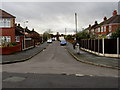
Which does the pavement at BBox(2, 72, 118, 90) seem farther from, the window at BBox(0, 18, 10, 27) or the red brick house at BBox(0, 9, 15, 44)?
the window at BBox(0, 18, 10, 27)

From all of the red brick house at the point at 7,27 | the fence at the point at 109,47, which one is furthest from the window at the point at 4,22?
the fence at the point at 109,47

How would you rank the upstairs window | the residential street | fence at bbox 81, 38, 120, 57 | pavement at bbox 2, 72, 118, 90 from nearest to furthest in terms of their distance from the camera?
pavement at bbox 2, 72, 118, 90 → the residential street → fence at bbox 81, 38, 120, 57 → the upstairs window

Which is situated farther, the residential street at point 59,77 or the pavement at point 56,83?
the residential street at point 59,77

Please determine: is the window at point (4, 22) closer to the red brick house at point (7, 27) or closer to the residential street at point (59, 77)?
the red brick house at point (7, 27)

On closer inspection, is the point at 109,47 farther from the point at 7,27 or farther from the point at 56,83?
the point at 7,27

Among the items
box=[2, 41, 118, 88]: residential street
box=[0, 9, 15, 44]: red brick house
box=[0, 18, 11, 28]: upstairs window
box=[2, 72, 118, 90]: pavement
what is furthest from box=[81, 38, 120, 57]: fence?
box=[0, 18, 11, 28]: upstairs window

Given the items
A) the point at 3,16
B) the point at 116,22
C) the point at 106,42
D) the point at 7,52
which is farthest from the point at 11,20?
the point at 116,22

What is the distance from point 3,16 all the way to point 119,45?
25982 mm

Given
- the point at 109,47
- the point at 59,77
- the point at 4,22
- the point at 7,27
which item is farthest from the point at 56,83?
the point at 4,22

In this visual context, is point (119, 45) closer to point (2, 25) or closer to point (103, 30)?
point (2, 25)

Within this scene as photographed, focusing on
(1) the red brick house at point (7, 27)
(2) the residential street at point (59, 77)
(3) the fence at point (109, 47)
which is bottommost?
(2) the residential street at point (59, 77)

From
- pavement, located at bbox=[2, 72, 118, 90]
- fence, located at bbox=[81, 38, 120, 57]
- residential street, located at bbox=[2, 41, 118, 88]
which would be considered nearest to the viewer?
pavement, located at bbox=[2, 72, 118, 90]

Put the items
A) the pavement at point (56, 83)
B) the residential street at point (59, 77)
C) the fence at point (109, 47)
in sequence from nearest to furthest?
the pavement at point (56, 83), the residential street at point (59, 77), the fence at point (109, 47)

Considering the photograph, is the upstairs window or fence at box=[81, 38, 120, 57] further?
the upstairs window
